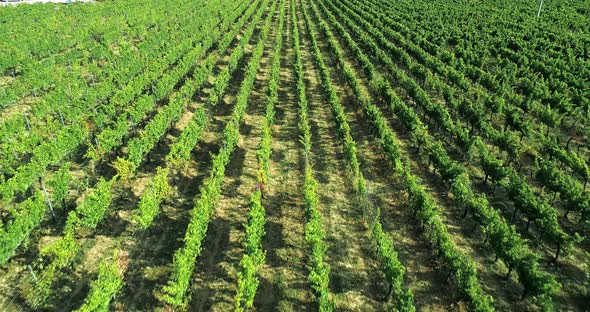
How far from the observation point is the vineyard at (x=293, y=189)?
14047mm

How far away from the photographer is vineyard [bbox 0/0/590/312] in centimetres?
1405

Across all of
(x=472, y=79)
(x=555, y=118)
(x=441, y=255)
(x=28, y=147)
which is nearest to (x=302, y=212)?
(x=441, y=255)

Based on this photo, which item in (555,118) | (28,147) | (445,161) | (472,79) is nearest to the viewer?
(445,161)

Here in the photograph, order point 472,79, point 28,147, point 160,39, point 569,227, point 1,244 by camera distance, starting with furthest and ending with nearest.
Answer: point 160,39 → point 472,79 → point 28,147 → point 569,227 → point 1,244

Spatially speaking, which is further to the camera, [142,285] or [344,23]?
[344,23]

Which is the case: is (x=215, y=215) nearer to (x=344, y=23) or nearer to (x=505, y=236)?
(x=505, y=236)

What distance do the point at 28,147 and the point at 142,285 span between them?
11.9 meters

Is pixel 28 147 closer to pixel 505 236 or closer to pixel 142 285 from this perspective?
pixel 142 285

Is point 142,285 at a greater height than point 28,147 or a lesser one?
lesser

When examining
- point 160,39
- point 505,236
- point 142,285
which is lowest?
point 142,285

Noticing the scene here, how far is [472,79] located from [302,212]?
74.5 feet

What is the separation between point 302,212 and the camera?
60.0 feet

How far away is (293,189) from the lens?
1986 centimetres

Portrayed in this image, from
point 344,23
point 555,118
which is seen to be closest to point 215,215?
point 555,118
